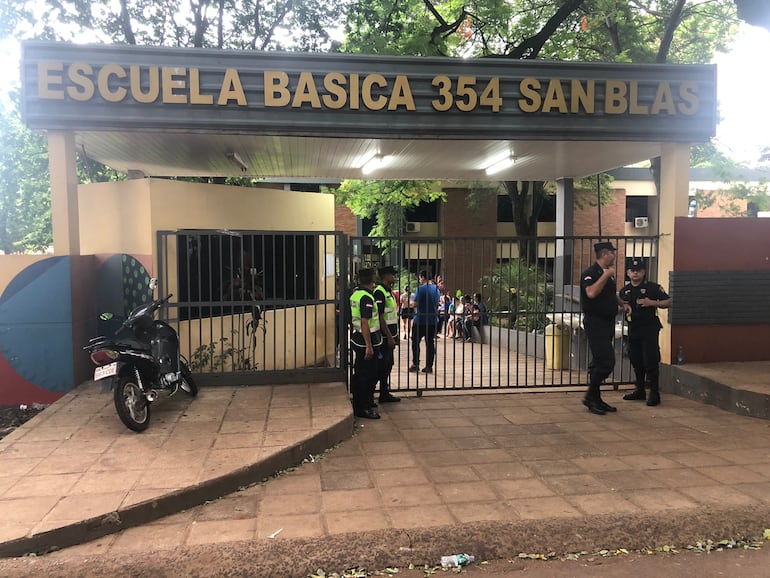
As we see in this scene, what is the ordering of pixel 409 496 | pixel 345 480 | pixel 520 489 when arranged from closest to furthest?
pixel 409 496, pixel 520 489, pixel 345 480

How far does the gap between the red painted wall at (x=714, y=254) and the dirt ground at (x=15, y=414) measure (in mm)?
7627

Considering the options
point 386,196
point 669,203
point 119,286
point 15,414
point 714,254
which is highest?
point 386,196

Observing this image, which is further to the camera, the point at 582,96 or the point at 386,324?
the point at 582,96

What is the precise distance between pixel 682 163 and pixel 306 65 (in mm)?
4881

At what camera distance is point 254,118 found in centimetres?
636

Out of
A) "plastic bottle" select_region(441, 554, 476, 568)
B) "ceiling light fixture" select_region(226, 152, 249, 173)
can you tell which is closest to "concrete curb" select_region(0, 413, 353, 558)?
"plastic bottle" select_region(441, 554, 476, 568)

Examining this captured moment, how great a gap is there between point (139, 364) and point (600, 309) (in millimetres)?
4748

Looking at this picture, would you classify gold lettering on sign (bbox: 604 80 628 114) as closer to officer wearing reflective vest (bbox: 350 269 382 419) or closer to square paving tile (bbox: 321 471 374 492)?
officer wearing reflective vest (bbox: 350 269 382 419)

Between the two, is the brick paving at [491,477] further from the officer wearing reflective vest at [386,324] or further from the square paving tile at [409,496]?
the officer wearing reflective vest at [386,324]

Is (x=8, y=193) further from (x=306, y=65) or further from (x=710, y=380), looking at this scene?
(x=710, y=380)

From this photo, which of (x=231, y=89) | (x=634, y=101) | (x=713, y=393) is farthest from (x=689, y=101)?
(x=231, y=89)

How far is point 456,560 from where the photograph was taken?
326cm

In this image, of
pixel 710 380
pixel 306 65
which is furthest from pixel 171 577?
pixel 710 380

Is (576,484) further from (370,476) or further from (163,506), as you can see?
(163,506)
